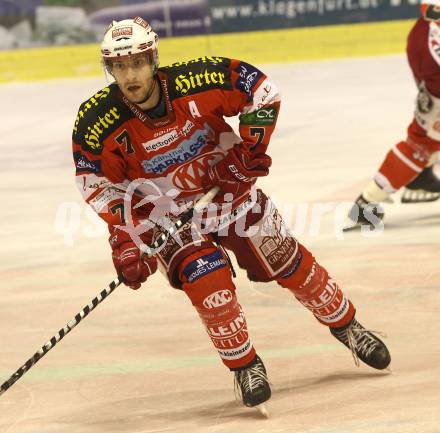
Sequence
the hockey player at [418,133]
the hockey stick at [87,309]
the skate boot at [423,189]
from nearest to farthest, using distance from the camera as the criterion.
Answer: the hockey stick at [87,309]
the hockey player at [418,133]
the skate boot at [423,189]

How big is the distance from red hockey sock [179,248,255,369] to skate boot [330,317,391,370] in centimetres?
46

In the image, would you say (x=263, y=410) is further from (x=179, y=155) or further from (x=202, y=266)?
(x=179, y=155)

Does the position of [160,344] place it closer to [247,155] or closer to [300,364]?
[300,364]

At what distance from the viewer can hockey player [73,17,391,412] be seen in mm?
3508

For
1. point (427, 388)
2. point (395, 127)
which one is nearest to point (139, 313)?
point (427, 388)

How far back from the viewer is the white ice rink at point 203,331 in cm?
355

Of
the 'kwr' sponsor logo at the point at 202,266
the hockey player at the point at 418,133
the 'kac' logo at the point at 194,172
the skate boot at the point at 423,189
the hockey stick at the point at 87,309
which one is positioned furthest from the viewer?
the skate boot at the point at 423,189

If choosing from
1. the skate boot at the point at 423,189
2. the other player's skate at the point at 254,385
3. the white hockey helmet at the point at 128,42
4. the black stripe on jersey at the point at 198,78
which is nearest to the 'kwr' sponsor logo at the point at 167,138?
the black stripe on jersey at the point at 198,78

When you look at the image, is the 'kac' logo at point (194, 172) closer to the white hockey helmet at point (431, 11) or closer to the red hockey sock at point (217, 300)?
the red hockey sock at point (217, 300)

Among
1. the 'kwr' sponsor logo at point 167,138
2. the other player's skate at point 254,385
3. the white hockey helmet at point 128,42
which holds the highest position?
the white hockey helmet at point 128,42

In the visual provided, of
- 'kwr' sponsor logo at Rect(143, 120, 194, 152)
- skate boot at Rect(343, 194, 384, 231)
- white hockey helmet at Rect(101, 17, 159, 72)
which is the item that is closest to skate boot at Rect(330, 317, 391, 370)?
'kwr' sponsor logo at Rect(143, 120, 194, 152)

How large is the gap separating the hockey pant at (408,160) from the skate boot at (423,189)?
11.6 inches

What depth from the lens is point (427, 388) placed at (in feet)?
11.6

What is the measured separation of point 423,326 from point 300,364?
1.92 feet
